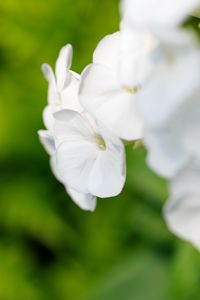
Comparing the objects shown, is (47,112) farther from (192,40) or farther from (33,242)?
(33,242)

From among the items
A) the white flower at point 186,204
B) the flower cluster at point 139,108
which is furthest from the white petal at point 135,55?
the white flower at point 186,204

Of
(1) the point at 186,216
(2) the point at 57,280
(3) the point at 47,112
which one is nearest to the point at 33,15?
(2) the point at 57,280

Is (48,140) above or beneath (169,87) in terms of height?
beneath

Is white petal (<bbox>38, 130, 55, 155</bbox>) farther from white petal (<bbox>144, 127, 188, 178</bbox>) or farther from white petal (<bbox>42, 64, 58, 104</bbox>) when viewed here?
white petal (<bbox>144, 127, 188, 178</bbox>)

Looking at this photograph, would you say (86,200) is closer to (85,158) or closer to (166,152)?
(85,158)

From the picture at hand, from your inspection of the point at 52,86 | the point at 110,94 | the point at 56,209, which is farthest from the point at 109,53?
the point at 56,209

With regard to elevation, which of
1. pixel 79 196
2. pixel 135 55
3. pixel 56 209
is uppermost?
pixel 135 55
